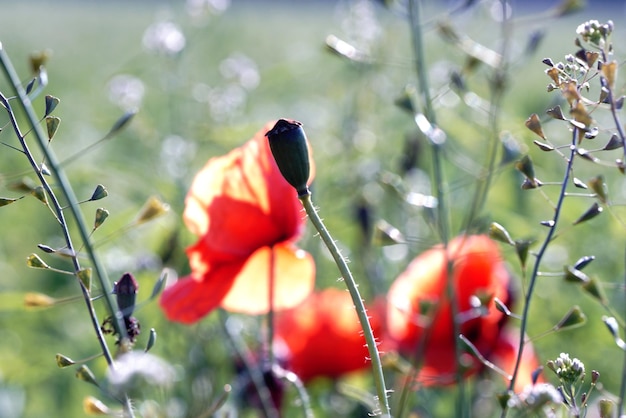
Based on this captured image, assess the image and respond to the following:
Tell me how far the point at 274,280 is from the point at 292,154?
0.99ft

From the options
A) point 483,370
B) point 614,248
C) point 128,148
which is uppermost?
point 483,370

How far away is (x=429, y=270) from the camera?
86 centimetres

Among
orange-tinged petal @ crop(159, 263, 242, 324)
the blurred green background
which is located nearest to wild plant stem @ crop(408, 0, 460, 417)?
the blurred green background

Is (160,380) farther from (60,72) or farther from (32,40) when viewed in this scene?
(32,40)

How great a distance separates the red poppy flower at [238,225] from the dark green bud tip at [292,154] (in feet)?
0.72

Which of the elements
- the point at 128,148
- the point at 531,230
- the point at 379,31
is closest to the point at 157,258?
the point at 531,230

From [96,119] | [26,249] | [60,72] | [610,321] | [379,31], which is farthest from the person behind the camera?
[60,72]

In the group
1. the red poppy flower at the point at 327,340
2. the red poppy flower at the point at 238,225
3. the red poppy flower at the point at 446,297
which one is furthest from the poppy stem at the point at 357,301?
the red poppy flower at the point at 327,340

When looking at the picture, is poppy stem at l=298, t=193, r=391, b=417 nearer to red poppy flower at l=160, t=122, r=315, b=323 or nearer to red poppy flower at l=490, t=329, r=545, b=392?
red poppy flower at l=160, t=122, r=315, b=323

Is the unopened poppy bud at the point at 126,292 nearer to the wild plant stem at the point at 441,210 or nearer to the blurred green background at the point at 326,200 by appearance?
the blurred green background at the point at 326,200

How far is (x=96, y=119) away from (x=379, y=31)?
2.68ft

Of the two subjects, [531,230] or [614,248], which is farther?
[614,248]

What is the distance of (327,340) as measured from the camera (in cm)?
106

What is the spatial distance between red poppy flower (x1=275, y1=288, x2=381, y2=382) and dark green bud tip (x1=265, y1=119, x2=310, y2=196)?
0.61 metres
